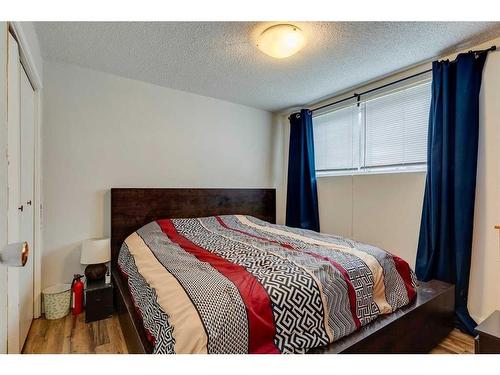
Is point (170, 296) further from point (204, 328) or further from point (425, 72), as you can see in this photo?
point (425, 72)

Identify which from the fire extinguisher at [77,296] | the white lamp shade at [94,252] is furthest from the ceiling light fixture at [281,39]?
the fire extinguisher at [77,296]

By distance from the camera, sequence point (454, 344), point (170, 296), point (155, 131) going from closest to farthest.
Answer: point (170, 296)
point (454, 344)
point (155, 131)

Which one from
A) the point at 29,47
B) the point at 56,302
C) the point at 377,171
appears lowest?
the point at 56,302

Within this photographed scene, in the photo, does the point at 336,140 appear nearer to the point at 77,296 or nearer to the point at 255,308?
the point at 255,308

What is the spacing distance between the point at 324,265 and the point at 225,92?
7.72 ft

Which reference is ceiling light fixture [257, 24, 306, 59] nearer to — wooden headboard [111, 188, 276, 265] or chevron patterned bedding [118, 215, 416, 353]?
chevron patterned bedding [118, 215, 416, 353]

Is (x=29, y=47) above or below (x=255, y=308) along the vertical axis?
above

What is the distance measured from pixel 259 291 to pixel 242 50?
6.11 feet

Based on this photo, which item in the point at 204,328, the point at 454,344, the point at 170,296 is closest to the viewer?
the point at 204,328

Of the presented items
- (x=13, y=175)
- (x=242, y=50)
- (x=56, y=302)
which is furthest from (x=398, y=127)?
(x=56, y=302)

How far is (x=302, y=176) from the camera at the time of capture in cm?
342

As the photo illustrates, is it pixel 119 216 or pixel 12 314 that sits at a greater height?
pixel 119 216

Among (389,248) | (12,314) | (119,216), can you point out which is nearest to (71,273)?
(119,216)

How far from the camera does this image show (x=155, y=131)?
114 inches
